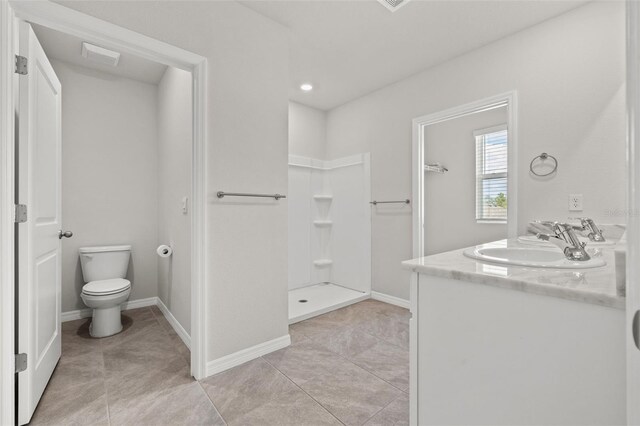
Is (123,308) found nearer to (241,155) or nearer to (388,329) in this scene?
(241,155)

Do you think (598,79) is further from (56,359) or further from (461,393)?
(56,359)

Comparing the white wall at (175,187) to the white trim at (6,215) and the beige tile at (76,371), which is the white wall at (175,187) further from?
the white trim at (6,215)

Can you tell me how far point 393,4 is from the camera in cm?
192

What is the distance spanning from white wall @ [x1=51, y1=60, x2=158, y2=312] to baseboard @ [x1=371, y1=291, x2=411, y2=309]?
7.81ft

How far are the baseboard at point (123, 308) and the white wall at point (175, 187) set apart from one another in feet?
0.57

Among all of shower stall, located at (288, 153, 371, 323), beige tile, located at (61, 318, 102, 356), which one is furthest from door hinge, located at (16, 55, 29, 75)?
shower stall, located at (288, 153, 371, 323)

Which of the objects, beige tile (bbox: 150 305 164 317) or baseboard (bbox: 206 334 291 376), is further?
beige tile (bbox: 150 305 164 317)

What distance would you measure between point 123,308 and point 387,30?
347 centimetres

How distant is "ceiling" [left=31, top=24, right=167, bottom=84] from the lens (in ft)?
7.64

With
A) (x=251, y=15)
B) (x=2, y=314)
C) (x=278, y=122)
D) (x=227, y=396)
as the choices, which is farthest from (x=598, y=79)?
(x=2, y=314)

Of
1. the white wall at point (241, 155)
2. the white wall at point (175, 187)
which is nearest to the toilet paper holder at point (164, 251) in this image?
the white wall at point (175, 187)

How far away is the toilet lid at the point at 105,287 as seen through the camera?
89.8 inches

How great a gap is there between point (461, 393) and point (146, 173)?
3.29m

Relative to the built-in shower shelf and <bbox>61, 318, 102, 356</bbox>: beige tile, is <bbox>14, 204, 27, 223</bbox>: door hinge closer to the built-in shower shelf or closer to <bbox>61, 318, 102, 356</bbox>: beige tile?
<bbox>61, 318, 102, 356</bbox>: beige tile
